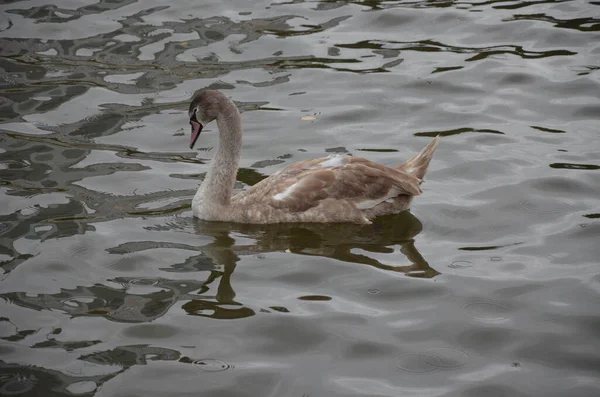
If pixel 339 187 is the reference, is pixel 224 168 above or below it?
above

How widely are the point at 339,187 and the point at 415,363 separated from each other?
2625 millimetres

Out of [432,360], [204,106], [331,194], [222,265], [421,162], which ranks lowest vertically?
[432,360]

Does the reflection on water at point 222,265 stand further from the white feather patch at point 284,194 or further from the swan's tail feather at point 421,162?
the swan's tail feather at point 421,162

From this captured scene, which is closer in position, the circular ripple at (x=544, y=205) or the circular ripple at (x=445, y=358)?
the circular ripple at (x=445, y=358)

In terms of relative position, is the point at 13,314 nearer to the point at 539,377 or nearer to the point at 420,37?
the point at 539,377

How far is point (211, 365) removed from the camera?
6.66 m

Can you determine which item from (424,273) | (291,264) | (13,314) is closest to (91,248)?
(13,314)

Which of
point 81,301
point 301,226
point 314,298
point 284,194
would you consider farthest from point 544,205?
point 81,301

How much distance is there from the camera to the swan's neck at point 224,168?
8.97 meters

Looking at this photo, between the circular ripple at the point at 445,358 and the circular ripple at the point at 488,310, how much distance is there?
1.78ft

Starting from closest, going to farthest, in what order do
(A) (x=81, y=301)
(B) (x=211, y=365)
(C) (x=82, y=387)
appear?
(C) (x=82, y=387) < (B) (x=211, y=365) < (A) (x=81, y=301)

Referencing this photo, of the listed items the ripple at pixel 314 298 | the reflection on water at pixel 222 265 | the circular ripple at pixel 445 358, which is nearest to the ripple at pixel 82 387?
the reflection on water at pixel 222 265

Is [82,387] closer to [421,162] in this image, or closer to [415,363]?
[415,363]

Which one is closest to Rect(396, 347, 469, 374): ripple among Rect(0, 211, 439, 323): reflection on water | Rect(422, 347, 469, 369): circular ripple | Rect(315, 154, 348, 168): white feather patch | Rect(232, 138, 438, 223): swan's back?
Rect(422, 347, 469, 369): circular ripple
